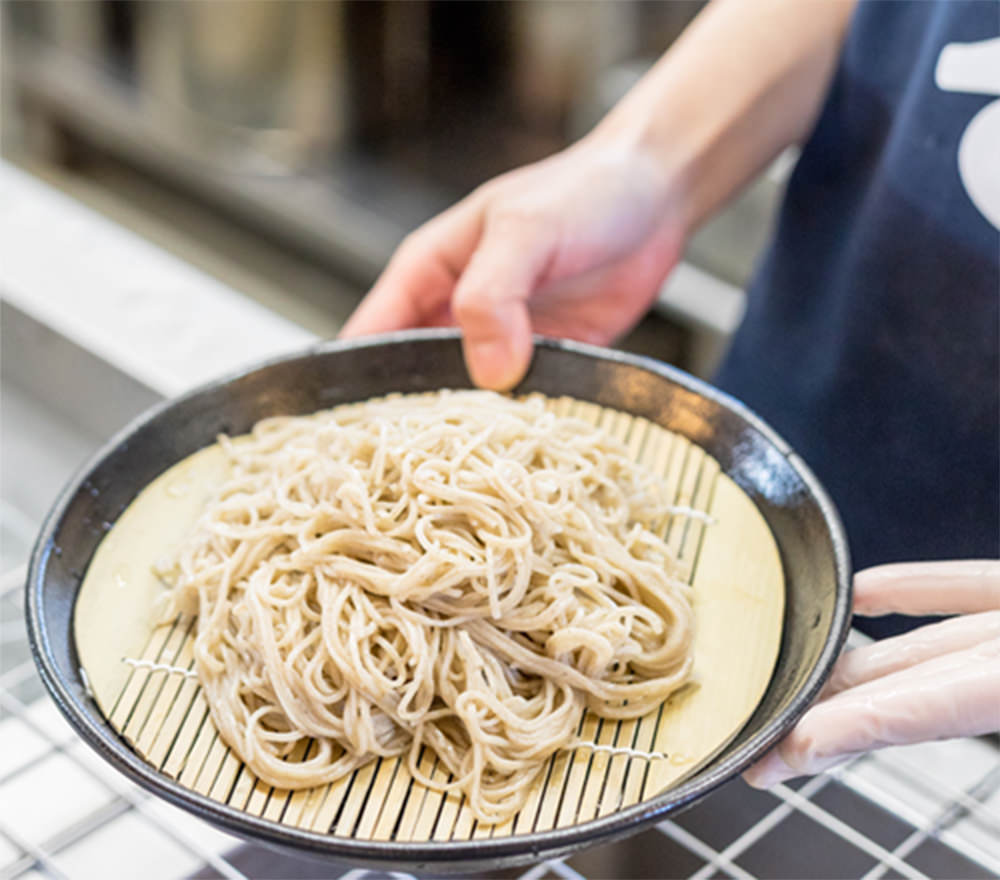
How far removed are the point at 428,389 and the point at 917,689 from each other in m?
0.78

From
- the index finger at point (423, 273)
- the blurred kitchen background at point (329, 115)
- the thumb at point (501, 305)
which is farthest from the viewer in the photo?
the blurred kitchen background at point (329, 115)

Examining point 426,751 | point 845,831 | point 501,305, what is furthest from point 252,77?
point 845,831

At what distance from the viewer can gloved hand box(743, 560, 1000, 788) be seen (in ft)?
3.47

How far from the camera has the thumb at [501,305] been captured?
5.08ft

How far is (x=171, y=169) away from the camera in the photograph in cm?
461

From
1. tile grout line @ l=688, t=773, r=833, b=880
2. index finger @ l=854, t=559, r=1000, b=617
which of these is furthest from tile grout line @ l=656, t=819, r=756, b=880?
index finger @ l=854, t=559, r=1000, b=617

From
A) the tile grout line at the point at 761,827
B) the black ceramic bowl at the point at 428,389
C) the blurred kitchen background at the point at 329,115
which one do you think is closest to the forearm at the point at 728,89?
the black ceramic bowl at the point at 428,389

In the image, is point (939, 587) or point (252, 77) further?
point (252, 77)

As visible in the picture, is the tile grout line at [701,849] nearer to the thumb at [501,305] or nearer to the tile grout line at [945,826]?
the tile grout line at [945,826]

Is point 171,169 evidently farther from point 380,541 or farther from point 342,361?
point 380,541

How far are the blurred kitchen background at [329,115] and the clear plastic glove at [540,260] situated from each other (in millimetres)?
1467

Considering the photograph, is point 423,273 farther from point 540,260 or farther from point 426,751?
point 426,751

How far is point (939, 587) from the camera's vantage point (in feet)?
4.01

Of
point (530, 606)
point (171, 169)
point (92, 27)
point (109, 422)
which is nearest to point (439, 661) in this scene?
point (530, 606)
